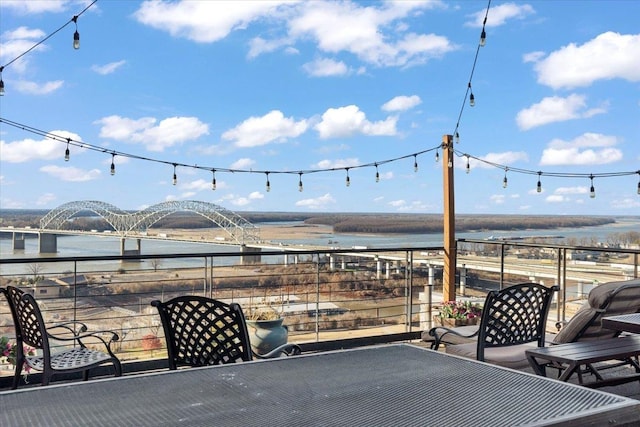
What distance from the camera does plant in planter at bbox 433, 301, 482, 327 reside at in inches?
219

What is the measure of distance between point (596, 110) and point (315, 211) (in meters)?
Answer: 12.6

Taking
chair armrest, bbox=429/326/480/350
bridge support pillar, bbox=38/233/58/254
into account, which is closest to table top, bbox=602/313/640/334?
chair armrest, bbox=429/326/480/350

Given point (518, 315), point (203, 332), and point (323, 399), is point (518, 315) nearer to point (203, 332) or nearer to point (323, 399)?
point (203, 332)

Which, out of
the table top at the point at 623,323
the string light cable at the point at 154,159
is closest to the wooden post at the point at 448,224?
the string light cable at the point at 154,159

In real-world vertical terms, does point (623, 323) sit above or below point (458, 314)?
above

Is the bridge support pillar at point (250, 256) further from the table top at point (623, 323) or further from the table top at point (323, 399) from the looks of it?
the table top at point (323, 399)

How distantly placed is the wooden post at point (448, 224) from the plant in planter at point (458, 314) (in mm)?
293

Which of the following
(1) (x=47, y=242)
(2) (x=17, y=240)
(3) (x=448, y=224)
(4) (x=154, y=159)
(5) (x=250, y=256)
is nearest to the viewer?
(5) (x=250, y=256)

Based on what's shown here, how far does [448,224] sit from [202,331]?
13.6 feet

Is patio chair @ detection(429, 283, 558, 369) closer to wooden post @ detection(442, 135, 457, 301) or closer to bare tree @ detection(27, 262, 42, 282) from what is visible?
wooden post @ detection(442, 135, 457, 301)

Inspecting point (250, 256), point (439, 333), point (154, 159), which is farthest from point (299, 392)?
point (154, 159)

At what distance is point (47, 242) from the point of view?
20328 millimetres

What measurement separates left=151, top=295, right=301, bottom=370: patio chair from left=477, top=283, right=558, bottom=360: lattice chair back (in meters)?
1.37

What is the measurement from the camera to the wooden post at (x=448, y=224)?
19.7 feet
